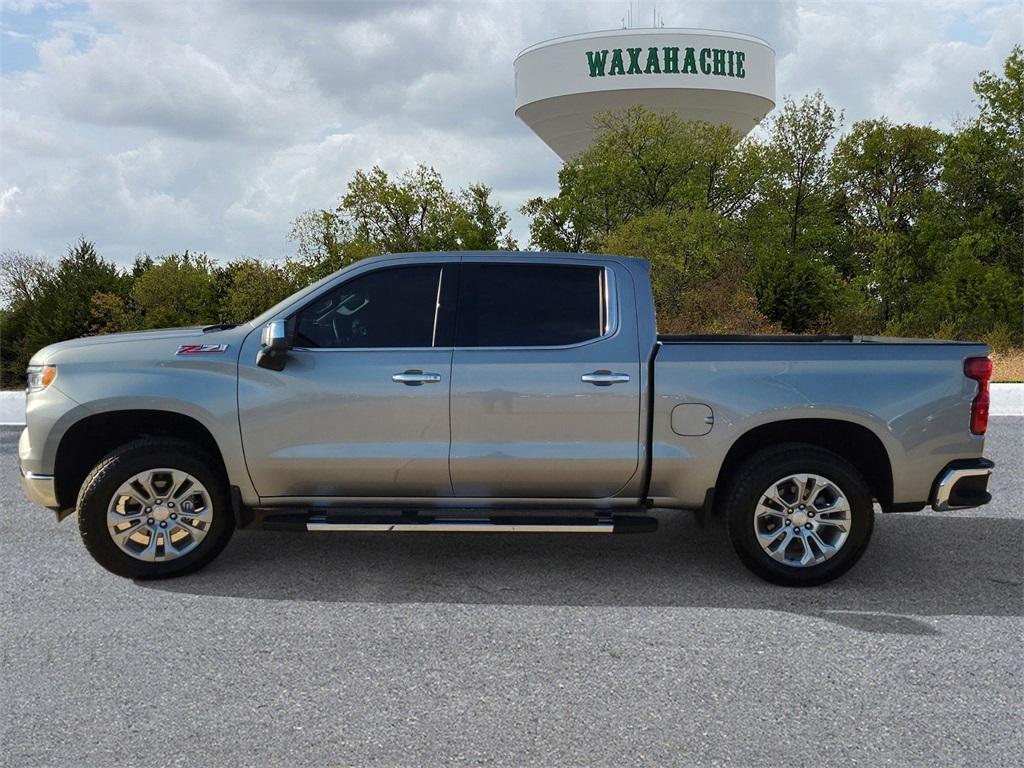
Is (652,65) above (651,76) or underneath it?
above

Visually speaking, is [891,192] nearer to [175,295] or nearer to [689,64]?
[689,64]

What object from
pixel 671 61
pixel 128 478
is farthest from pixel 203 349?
pixel 671 61

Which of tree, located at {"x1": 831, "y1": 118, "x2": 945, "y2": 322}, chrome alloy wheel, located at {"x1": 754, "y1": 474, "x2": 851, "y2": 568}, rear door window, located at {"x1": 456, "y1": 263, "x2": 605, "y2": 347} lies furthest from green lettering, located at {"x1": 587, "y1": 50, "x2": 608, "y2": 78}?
chrome alloy wheel, located at {"x1": 754, "y1": 474, "x2": 851, "y2": 568}

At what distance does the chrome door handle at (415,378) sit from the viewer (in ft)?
18.5

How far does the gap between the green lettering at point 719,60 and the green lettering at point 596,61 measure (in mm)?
4772

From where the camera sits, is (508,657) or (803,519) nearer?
(508,657)

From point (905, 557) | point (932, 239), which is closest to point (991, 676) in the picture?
point (905, 557)

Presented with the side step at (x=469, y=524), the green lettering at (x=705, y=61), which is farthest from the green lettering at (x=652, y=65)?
the side step at (x=469, y=524)

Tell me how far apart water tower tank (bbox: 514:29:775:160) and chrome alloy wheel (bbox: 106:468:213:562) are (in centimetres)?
3653

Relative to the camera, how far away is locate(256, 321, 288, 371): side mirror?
5512 mm

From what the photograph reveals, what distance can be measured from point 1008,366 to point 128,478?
20336 millimetres

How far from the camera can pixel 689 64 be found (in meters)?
39.9

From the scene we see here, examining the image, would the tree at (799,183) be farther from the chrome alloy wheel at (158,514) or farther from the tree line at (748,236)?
the chrome alloy wheel at (158,514)

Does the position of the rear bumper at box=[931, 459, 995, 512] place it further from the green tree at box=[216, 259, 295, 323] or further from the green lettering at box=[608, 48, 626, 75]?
the green lettering at box=[608, 48, 626, 75]
